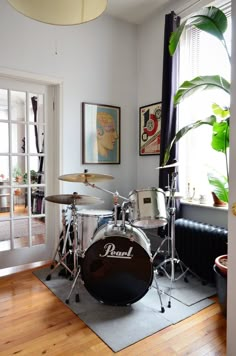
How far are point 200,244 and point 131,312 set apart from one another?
95 cm

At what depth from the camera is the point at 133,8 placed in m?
3.14

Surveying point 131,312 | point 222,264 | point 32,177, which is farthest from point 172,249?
point 32,177

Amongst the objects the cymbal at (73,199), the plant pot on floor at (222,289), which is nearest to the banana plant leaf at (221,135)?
the plant pot on floor at (222,289)

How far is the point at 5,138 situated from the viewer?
2.81 metres

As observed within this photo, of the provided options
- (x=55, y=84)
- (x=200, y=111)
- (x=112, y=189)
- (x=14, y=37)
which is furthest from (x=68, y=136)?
(x=200, y=111)

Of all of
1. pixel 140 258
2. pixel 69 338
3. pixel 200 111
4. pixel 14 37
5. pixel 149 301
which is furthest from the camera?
pixel 200 111

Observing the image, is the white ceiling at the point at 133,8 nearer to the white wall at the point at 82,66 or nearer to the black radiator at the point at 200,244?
the white wall at the point at 82,66

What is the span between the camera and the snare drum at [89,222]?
8.29 ft

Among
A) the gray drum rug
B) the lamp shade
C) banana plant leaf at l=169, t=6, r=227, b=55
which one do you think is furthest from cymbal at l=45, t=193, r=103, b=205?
banana plant leaf at l=169, t=6, r=227, b=55

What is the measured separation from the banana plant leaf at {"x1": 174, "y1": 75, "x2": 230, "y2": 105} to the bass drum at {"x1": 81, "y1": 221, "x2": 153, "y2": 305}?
1.34 meters

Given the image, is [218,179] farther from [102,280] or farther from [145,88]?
[145,88]

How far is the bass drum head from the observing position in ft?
6.89

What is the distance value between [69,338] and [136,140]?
2521 millimetres

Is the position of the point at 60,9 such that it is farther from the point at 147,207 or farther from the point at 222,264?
the point at 222,264
